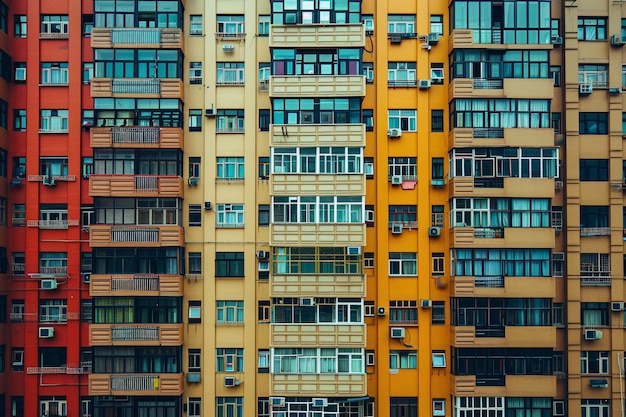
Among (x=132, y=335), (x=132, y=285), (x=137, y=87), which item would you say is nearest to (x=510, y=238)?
(x=132, y=285)

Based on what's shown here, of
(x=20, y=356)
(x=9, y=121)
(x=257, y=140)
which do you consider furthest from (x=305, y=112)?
(x=20, y=356)

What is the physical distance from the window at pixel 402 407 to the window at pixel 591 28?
17.0 meters

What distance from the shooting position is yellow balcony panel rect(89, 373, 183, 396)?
2191 cm

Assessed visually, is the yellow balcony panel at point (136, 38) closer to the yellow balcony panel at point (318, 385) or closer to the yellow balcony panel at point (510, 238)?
the yellow balcony panel at point (510, 238)

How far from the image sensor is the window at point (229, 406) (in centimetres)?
2284

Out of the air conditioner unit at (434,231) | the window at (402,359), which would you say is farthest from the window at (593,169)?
the window at (402,359)

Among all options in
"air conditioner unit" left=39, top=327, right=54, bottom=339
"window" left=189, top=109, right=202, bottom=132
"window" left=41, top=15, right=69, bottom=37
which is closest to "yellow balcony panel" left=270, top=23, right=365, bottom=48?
"window" left=189, top=109, right=202, bottom=132

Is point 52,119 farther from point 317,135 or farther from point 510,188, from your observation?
point 510,188

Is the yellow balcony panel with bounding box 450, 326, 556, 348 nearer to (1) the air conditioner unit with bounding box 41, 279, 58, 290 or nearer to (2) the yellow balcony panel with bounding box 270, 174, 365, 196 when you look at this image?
(2) the yellow balcony panel with bounding box 270, 174, 365, 196

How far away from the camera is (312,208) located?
72.7ft

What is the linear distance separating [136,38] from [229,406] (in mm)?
15522

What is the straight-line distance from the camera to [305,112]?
22.4 m

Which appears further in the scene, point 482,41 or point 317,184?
point 482,41

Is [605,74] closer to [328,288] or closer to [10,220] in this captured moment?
[328,288]
